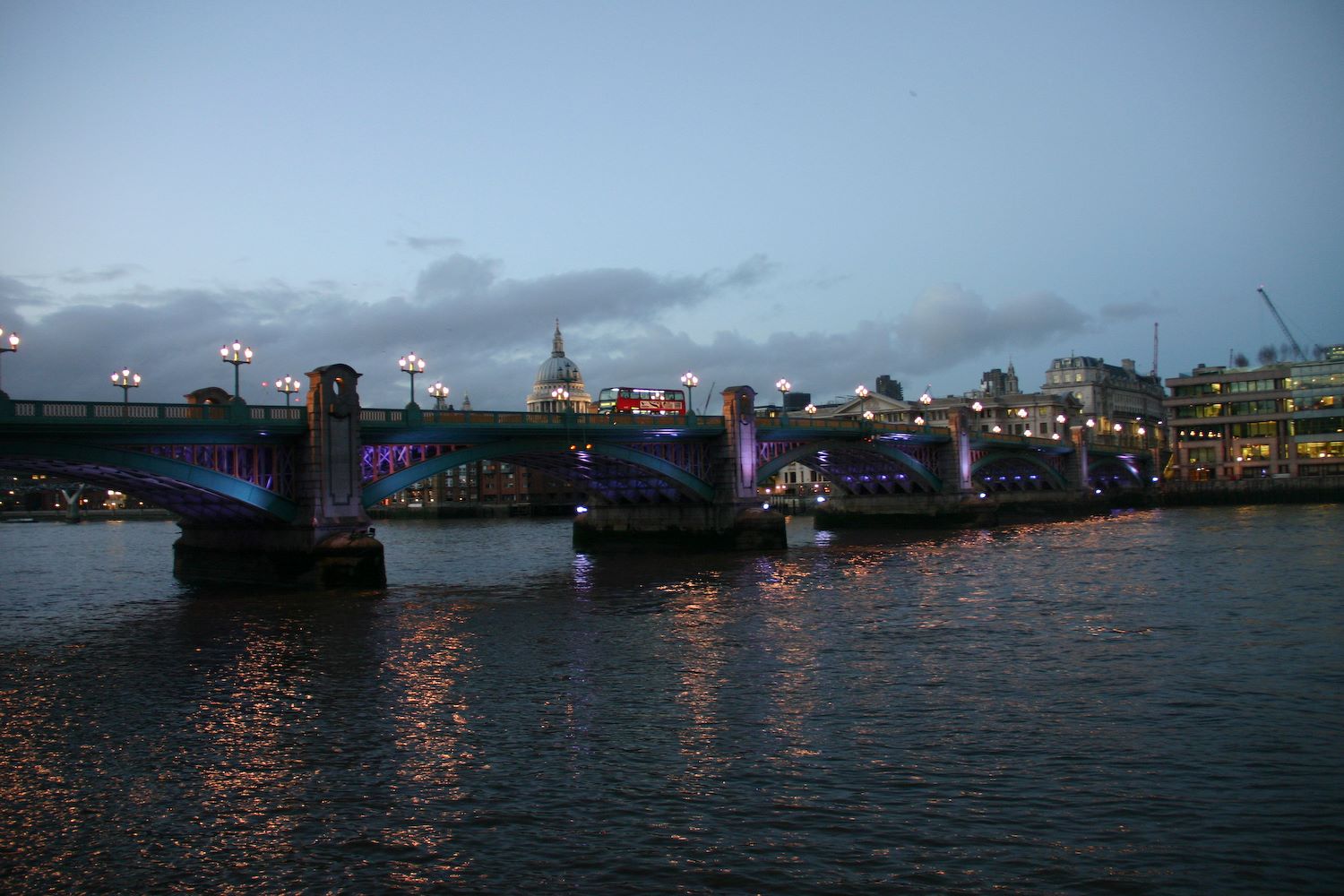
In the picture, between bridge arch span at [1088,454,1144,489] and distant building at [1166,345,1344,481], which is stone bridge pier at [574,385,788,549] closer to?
bridge arch span at [1088,454,1144,489]

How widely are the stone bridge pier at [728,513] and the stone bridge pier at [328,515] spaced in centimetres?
2753

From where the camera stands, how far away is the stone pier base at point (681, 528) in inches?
2795

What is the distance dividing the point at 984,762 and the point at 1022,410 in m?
126

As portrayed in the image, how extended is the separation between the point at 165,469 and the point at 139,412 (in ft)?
8.37

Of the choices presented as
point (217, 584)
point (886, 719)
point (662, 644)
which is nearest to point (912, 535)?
point (217, 584)

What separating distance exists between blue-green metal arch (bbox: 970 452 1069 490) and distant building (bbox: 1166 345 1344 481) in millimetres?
26103

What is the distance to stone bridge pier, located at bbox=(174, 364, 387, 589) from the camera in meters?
48.1

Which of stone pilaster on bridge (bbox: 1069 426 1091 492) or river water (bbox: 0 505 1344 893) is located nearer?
river water (bbox: 0 505 1344 893)

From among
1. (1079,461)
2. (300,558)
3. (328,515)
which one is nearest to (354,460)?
(328,515)

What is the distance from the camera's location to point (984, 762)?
17547 mm

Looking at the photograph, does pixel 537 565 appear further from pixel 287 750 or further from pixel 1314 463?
pixel 1314 463

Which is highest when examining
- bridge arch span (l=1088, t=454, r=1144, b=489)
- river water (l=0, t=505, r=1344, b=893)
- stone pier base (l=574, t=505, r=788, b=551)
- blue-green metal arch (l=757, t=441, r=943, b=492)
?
blue-green metal arch (l=757, t=441, r=943, b=492)

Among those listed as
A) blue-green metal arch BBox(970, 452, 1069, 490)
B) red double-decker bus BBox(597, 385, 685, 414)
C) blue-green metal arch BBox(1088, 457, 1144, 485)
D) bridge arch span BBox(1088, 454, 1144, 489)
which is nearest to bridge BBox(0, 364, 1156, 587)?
red double-decker bus BBox(597, 385, 685, 414)

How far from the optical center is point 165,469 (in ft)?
147
